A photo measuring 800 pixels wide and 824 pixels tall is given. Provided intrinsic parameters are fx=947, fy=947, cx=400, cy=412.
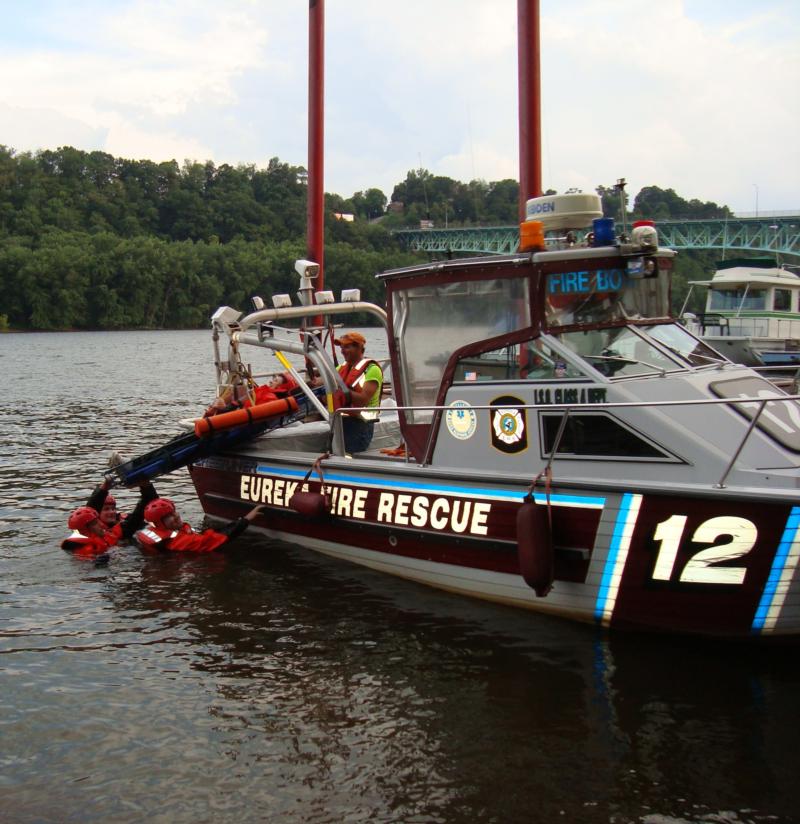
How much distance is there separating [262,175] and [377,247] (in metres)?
36.6

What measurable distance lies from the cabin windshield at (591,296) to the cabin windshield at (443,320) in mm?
239

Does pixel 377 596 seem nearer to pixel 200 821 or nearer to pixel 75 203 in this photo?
pixel 200 821

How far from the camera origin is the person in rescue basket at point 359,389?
1003 centimetres

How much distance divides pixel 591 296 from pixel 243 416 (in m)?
4.07

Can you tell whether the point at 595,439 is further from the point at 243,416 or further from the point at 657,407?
the point at 243,416

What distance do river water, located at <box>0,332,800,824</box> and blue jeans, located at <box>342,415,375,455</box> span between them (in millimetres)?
1308

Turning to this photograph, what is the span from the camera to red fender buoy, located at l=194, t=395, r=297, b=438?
10.1 metres

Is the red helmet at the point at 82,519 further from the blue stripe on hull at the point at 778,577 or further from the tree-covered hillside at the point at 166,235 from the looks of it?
the tree-covered hillside at the point at 166,235

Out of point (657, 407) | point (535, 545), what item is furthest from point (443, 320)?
point (535, 545)

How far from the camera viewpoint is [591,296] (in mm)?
8109

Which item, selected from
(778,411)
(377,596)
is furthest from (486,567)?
(778,411)

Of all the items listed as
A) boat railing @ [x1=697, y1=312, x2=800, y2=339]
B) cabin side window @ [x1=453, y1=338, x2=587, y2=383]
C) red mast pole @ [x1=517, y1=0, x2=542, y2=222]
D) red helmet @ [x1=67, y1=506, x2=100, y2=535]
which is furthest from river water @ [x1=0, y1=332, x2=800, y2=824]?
boat railing @ [x1=697, y1=312, x2=800, y2=339]

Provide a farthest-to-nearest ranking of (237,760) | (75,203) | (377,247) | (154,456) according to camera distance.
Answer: (75,203)
(377,247)
(154,456)
(237,760)

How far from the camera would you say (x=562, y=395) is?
304 inches
